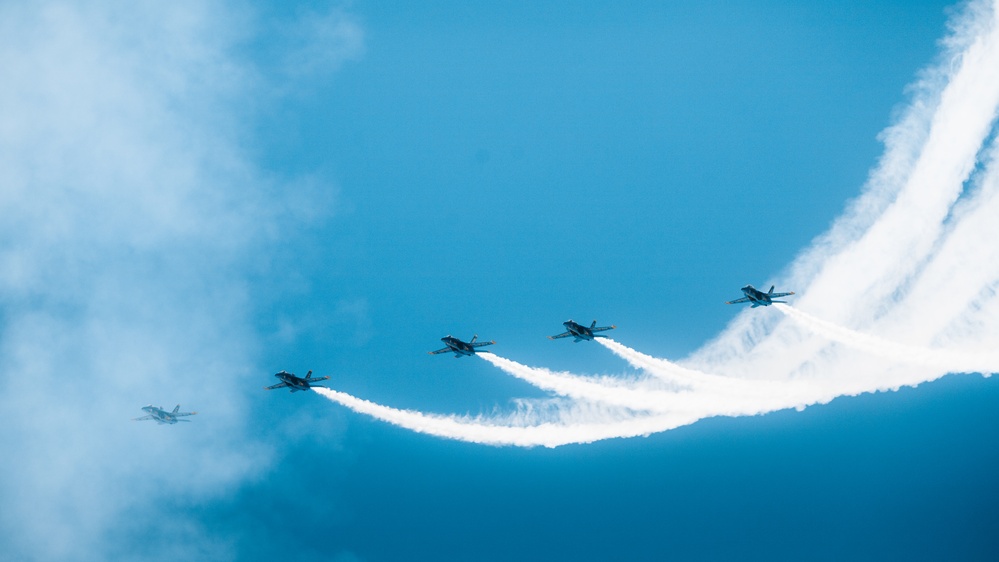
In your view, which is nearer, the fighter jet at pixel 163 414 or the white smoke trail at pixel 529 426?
the white smoke trail at pixel 529 426

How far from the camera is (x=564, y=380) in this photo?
82.8 metres

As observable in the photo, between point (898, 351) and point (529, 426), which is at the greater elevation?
point (898, 351)

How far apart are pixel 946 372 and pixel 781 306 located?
13669mm

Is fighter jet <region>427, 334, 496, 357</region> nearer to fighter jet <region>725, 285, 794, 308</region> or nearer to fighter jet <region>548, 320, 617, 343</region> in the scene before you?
fighter jet <region>548, 320, 617, 343</region>

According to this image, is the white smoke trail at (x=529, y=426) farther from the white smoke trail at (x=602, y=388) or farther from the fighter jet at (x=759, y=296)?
the fighter jet at (x=759, y=296)

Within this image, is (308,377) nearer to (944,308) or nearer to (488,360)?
(488,360)

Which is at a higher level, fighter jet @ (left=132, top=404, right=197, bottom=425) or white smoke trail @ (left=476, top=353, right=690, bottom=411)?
fighter jet @ (left=132, top=404, right=197, bottom=425)

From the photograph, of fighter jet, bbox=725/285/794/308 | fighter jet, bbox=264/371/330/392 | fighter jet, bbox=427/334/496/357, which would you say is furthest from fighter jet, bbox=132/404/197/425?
fighter jet, bbox=725/285/794/308

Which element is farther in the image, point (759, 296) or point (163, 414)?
point (163, 414)

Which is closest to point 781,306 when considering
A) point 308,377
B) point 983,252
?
point 983,252

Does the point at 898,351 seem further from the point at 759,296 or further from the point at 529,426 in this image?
the point at 529,426

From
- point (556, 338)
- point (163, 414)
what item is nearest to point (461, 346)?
point (556, 338)

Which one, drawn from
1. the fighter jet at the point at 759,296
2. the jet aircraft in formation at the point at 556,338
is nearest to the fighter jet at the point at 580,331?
the jet aircraft in formation at the point at 556,338

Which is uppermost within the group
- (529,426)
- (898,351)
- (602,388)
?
(602,388)
